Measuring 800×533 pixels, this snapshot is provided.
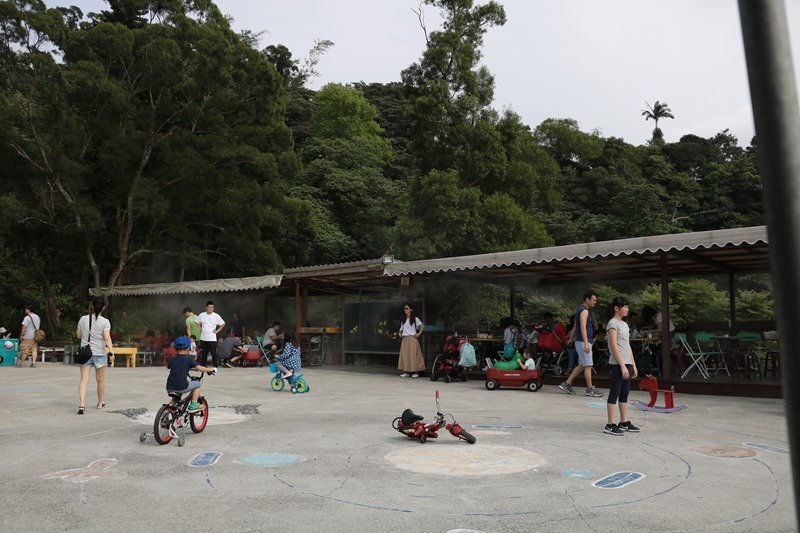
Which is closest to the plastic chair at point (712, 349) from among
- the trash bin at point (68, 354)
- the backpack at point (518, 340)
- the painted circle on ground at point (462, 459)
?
the backpack at point (518, 340)

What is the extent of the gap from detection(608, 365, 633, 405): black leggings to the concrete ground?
0.48m

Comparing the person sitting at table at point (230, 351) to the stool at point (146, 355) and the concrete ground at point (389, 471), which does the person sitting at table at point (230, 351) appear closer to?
the stool at point (146, 355)

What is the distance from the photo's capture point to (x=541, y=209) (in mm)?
43125

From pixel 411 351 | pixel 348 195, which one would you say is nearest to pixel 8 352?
pixel 411 351

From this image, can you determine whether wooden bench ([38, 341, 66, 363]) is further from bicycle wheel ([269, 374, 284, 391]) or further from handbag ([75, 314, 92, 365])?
handbag ([75, 314, 92, 365])

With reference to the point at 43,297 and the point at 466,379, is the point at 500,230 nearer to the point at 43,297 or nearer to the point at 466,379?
the point at 466,379

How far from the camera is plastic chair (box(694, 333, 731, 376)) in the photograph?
1524 centimetres

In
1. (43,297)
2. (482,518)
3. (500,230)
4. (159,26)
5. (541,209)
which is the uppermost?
(159,26)

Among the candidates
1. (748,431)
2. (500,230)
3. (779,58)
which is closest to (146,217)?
(500,230)

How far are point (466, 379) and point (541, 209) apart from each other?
28657 mm

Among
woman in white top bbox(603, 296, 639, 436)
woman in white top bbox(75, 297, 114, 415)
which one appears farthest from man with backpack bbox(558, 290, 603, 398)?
woman in white top bbox(75, 297, 114, 415)

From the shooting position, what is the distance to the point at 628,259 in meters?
15.8

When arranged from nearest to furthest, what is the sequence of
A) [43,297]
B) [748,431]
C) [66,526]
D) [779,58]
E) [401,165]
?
[779,58]
[66,526]
[748,431]
[43,297]
[401,165]

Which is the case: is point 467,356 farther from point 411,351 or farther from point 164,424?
point 164,424
